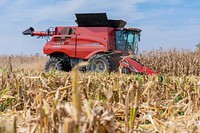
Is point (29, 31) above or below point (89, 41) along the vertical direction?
above

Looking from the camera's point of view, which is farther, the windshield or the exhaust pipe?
the exhaust pipe

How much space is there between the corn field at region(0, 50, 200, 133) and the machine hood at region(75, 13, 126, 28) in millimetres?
12133

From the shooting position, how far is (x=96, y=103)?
4.66 feet

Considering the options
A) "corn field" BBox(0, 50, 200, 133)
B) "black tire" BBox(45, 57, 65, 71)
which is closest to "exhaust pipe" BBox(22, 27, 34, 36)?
"black tire" BBox(45, 57, 65, 71)

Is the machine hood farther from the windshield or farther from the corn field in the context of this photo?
the corn field

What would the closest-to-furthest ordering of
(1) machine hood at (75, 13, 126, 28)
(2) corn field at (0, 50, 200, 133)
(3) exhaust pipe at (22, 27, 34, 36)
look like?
1. (2) corn field at (0, 50, 200, 133)
2. (1) machine hood at (75, 13, 126, 28)
3. (3) exhaust pipe at (22, 27, 34, 36)

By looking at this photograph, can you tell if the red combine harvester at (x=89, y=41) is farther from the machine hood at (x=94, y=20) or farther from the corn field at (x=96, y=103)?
the corn field at (x=96, y=103)

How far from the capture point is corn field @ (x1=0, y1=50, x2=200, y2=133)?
1252 mm

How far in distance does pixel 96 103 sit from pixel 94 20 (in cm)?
1586

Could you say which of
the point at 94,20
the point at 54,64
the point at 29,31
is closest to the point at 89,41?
the point at 94,20

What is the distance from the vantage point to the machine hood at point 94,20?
16.9 metres

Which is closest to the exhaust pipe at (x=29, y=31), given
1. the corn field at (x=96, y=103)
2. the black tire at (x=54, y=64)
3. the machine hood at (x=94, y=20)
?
the black tire at (x=54, y=64)

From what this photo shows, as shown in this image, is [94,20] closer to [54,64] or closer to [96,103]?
[54,64]

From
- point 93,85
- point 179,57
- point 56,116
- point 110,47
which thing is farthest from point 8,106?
point 179,57
